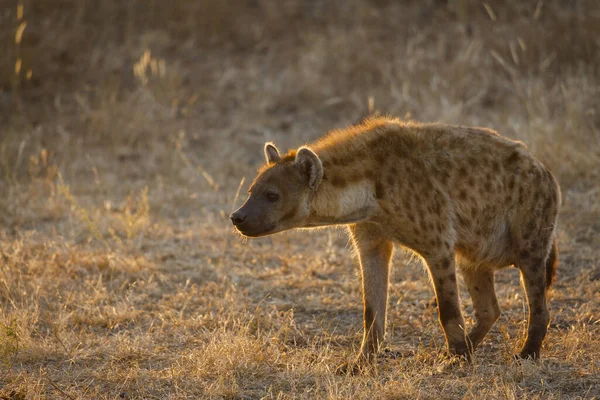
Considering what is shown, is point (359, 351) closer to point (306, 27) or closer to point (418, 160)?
point (418, 160)

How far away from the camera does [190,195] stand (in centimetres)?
712

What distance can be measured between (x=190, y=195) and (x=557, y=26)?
13.6 ft

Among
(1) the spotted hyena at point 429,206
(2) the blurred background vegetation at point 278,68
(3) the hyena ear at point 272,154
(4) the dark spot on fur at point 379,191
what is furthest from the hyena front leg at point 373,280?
(2) the blurred background vegetation at point 278,68

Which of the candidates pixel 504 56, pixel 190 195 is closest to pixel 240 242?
pixel 190 195

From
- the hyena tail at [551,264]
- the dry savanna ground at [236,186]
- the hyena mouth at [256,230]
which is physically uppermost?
the hyena mouth at [256,230]

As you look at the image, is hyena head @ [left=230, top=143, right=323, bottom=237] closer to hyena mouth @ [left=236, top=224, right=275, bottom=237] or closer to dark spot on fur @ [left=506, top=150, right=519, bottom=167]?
hyena mouth @ [left=236, top=224, right=275, bottom=237]

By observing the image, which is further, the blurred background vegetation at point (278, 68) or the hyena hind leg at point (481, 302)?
the blurred background vegetation at point (278, 68)

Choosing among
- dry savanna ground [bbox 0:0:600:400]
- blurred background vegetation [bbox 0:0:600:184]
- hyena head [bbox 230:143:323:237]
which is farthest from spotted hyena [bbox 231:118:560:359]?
blurred background vegetation [bbox 0:0:600:184]

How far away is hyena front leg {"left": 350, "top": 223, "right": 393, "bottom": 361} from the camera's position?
4.03 metres

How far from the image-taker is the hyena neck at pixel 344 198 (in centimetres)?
380

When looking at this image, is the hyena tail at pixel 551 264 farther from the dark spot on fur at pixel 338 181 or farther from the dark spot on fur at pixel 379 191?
the dark spot on fur at pixel 338 181

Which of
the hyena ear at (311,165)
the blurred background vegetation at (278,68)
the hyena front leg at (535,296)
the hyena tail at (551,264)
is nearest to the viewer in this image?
the hyena ear at (311,165)

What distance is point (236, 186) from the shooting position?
24.4ft

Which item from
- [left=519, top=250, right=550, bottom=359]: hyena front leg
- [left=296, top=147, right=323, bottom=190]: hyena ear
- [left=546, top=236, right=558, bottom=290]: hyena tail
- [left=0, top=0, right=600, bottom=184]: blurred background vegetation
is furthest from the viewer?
[left=0, top=0, right=600, bottom=184]: blurred background vegetation
